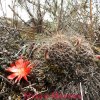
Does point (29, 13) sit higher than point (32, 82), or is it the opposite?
point (29, 13)

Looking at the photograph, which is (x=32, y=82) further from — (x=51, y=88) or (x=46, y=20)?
→ (x=46, y=20)

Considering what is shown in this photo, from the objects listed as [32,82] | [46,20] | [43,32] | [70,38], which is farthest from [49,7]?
[32,82]

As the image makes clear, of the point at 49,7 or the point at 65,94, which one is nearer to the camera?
the point at 65,94

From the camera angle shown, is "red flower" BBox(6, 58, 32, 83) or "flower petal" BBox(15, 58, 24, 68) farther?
"flower petal" BBox(15, 58, 24, 68)

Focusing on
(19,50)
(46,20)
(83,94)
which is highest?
(46,20)

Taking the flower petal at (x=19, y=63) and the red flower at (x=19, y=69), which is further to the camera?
the flower petal at (x=19, y=63)

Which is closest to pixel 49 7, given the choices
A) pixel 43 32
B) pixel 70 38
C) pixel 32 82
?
pixel 43 32

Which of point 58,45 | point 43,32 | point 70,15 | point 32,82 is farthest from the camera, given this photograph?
point 70,15

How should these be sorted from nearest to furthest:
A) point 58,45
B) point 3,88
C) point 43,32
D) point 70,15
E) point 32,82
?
1. point 3,88
2. point 32,82
3. point 58,45
4. point 43,32
5. point 70,15
